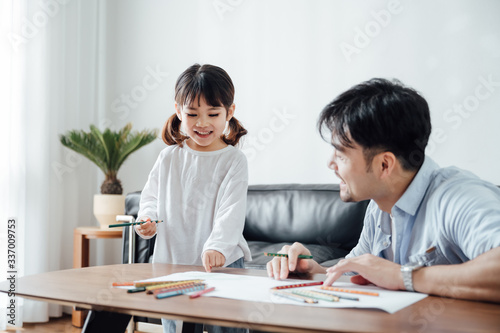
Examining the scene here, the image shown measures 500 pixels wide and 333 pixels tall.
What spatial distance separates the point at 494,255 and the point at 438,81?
7.18ft

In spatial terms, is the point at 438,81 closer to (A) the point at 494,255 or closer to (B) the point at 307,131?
(B) the point at 307,131

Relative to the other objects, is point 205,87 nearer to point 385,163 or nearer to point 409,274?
point 385,163

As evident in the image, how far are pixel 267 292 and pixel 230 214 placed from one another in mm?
544

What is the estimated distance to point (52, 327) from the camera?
117 inches

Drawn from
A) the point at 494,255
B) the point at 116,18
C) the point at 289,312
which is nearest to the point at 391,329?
the point at 289,312

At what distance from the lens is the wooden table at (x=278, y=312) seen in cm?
66

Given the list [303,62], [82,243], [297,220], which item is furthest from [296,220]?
[82,243]

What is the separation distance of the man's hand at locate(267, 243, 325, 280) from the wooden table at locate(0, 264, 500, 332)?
273mm

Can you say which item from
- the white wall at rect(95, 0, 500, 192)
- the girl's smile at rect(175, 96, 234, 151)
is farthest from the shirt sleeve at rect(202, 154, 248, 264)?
the white wall at rect(95, 0, 500, 192)

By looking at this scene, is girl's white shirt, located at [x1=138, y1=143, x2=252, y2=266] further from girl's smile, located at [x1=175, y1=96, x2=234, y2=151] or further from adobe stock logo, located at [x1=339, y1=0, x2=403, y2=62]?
adobe stock logo, located at [x1=339, y1=0, x2=403, y2=62]

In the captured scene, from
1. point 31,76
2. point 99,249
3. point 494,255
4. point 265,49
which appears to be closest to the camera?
point 494,255

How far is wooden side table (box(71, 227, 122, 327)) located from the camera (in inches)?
118

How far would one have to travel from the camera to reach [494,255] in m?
0.80

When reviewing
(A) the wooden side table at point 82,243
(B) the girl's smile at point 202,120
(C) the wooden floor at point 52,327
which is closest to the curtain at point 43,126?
(C) the wooden floor at point 52,327
